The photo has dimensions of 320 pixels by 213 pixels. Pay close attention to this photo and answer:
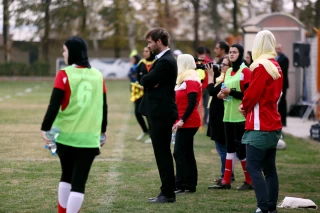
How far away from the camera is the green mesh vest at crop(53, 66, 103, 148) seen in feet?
24.4

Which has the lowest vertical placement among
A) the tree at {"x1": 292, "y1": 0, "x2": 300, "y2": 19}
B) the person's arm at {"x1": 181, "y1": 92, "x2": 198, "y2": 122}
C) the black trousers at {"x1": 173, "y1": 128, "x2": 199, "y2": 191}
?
the black trousers at {"x1": 173, "y1": 128, "x2": 199, "y2": 191}

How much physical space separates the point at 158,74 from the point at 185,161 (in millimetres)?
1758

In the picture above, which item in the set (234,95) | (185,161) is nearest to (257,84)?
(234,95)

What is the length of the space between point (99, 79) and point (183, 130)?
3.21m

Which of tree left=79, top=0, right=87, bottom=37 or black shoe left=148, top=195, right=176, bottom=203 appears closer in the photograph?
black shoe left=148, top=195, right=176, bottom=203

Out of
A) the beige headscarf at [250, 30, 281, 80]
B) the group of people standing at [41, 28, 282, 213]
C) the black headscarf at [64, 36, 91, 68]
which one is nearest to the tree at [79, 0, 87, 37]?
the group of people standing at [41, 28, 282, 213]

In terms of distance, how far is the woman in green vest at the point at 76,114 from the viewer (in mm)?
7434

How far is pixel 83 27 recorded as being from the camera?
77.4m

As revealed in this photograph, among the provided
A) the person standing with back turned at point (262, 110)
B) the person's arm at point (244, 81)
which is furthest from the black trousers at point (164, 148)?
the person standing with back turned at point (262, 110)

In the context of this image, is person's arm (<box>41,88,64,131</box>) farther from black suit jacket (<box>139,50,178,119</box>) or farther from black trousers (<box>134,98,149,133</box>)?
black trousers (<box>134,98,149,133</box>)

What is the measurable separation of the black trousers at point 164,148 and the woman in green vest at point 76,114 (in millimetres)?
2048

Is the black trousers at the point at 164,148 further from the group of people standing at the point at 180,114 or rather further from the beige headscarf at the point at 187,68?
the beige headscarf at the point at 187,68

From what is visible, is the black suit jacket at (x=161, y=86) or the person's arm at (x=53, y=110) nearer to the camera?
the person's arm at (x=53, y=110)

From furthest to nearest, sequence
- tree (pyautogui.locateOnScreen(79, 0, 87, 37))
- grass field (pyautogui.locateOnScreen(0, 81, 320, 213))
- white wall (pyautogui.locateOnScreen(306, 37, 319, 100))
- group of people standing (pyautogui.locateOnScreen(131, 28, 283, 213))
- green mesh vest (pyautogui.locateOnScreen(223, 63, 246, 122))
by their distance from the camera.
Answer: tree (pyautogui.locateOnScreen(79, 0, 87, 37)) → white wall (pyautogui.locateOnScreen(306, 37, 319, 100)) → green mesh vest (pyautogui.locateOnScreen(223, 63, 246, 122)) → grass field (pyautogui.locateOnScreen(0, 81, 320, 213)) → group of people standing (pyautogui.locateOnScreen(131, 28, 283, 213))
